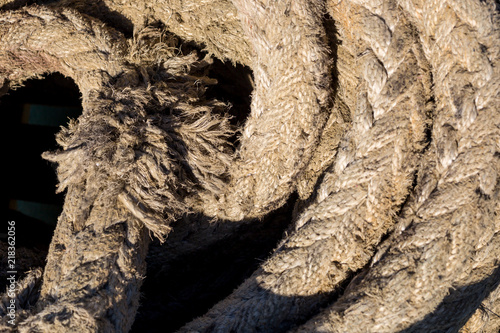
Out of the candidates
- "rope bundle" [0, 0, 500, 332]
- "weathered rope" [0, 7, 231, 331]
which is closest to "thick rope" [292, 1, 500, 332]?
"rope bundle" [0, 0, 500, 332]

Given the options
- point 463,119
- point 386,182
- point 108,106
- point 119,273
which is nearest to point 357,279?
point 386,182

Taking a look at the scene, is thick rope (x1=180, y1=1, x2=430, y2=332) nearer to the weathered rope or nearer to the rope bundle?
the rope bundle

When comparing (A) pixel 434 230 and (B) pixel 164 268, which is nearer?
(A) pixel 434 230

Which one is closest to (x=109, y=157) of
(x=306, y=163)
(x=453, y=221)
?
(x=306, y=163)

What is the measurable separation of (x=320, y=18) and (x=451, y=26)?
12.4 inches

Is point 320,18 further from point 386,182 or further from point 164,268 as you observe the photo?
point 164,268

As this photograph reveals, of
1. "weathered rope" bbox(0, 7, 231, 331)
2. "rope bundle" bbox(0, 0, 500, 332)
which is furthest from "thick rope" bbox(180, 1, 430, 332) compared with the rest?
"weathered rope" bbox(0, 7, 231, 331)

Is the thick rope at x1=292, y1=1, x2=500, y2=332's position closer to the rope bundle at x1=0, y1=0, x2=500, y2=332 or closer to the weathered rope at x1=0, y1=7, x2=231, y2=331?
the rope bundle at x1=0, y1=0, x2=500, y2=332

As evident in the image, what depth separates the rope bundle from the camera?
3.73 feet

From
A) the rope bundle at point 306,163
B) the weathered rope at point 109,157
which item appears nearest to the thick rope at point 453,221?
the rope bundle at point 306,163

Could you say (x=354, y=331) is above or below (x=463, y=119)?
below

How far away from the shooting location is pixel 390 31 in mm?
1232

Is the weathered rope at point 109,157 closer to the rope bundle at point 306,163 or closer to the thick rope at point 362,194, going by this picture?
the rope bundle at point 306,163

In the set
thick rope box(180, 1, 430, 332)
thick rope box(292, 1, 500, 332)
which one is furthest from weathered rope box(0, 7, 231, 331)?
A: thick rope box(292, 1, 500, 332)
